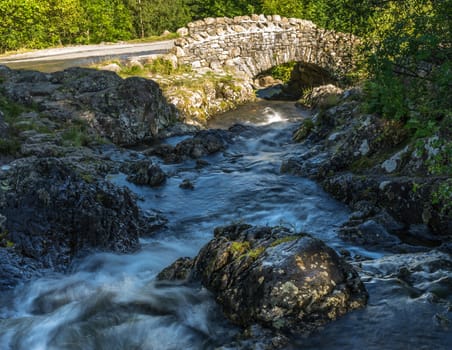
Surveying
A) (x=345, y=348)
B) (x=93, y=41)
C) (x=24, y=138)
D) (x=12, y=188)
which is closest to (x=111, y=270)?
(x=12, y=188)

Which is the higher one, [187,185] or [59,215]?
[59,215]

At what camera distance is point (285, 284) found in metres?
5.06

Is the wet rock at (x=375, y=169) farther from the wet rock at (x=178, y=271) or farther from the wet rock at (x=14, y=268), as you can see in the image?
the wet rock at (x=14, y=268)

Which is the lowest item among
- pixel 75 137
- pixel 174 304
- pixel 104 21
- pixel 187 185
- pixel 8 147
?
pixel 187 185

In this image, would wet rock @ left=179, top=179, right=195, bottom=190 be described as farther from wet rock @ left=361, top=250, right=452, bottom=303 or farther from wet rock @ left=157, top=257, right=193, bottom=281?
wet rock @ left=361, top=250, right=452, bottom=303

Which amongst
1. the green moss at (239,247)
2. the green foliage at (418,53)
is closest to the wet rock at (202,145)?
the green moss at (239,247)

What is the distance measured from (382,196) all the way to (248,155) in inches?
247

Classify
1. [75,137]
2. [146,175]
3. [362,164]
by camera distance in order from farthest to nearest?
[75,137]
[146,175]
[362,164]

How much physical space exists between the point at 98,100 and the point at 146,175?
545cm

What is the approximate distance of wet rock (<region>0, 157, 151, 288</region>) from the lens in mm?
7047

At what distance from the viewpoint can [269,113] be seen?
20.2 metres

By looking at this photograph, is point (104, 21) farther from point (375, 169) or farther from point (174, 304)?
point (174, 304)

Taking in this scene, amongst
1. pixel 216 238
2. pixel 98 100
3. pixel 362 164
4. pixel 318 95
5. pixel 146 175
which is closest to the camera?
pixel 216 238

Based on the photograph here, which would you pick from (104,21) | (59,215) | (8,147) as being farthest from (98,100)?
(104,21)
